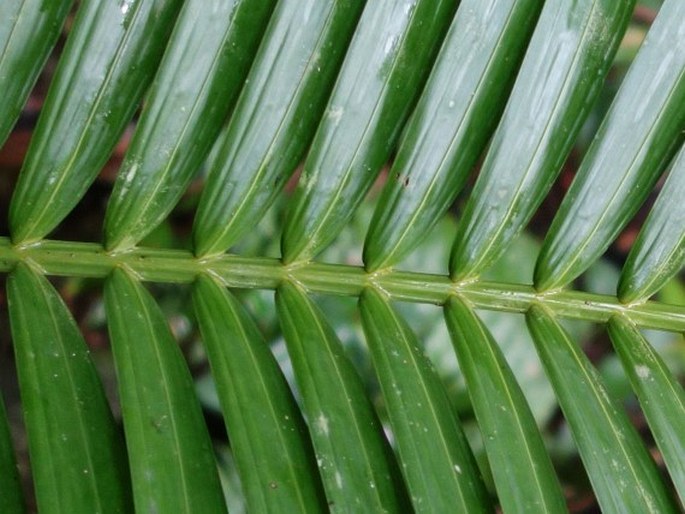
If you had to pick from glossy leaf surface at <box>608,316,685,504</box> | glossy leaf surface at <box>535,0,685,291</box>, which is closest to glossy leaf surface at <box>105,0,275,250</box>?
glossy leaf surface at <box>535,0,685,291</box>

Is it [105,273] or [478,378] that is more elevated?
[105,273]

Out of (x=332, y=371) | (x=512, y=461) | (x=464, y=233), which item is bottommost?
(x=512, y=461)

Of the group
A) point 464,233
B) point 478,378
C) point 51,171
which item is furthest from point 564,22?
point 51,171

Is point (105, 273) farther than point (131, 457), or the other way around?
point (105, 273)

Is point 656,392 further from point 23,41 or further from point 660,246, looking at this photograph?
point 23,41

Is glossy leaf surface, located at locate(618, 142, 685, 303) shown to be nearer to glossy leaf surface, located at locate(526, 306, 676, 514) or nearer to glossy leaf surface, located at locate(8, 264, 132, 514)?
glossy leaf surface, located at locate(526, 306, 676, 514)

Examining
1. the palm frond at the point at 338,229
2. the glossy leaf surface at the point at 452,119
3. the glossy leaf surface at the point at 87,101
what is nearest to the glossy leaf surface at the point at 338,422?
the palm frond at the point at 338,229

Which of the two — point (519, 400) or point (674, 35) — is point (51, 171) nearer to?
point (519, 400)
